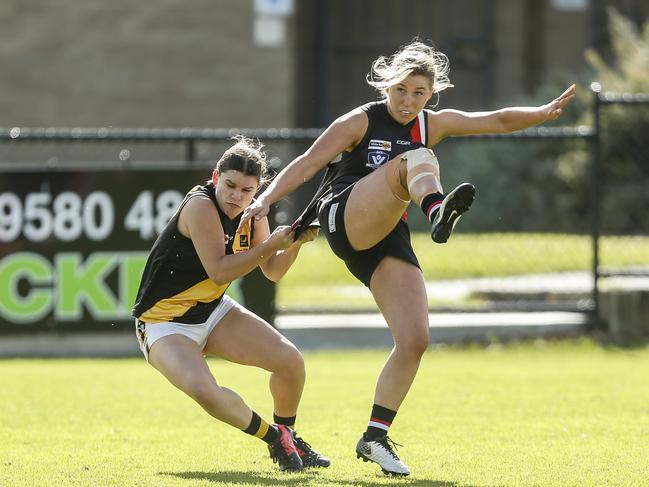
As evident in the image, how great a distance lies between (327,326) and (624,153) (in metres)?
6.66

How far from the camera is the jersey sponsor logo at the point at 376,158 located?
Answer: 617 centimetres

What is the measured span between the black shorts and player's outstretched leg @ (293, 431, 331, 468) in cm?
84

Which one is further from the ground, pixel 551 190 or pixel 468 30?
pixel 468 30

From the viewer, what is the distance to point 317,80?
2130 cm

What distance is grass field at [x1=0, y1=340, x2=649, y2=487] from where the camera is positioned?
586 cm

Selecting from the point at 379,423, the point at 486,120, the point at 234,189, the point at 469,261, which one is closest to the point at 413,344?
the point at 379,423

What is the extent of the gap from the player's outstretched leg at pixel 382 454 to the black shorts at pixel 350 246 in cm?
76

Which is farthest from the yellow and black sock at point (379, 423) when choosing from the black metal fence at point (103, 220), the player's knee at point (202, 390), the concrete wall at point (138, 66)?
the concrete wall at point (138, 66)

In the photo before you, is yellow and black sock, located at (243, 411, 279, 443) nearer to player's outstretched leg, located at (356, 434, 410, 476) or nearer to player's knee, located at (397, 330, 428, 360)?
player's outstretched leg, located at (356, 434, 410, 476)

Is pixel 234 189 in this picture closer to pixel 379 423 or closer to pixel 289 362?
pixel 289 362

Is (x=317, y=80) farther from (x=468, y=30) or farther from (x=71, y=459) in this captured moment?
(x=71, y=459)

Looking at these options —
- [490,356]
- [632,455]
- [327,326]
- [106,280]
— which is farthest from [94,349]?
[632,455]

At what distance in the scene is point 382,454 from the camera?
5.86m

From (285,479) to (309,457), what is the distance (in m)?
0.40
